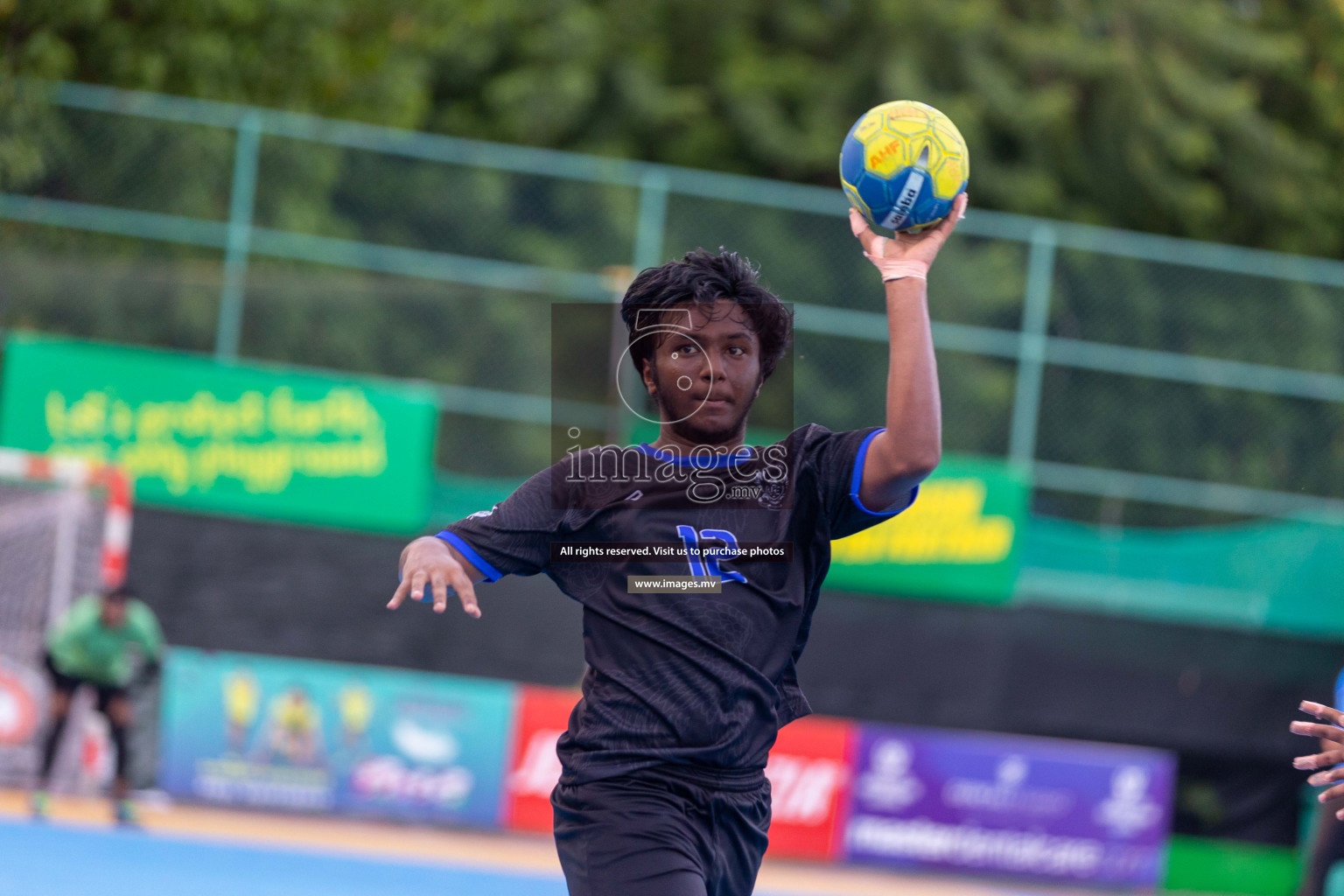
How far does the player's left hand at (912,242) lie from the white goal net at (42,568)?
8050mm

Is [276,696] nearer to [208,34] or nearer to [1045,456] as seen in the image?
[1045,456]

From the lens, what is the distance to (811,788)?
10.4 metres

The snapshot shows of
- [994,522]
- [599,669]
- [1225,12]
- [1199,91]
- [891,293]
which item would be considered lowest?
[599,669]

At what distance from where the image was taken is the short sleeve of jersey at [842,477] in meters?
3.07

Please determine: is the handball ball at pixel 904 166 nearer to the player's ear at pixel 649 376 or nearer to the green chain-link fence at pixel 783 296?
the player's ear at pixel 649 376

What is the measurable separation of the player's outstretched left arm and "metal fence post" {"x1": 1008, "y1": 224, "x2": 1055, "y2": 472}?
8746 millimetres

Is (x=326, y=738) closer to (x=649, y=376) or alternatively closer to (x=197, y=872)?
(x=197, y=872)

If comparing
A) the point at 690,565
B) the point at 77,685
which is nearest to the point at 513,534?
the point at 690,565

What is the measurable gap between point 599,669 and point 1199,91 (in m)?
18.6

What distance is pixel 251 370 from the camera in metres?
10.4

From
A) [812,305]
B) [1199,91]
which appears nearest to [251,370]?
[812,305]

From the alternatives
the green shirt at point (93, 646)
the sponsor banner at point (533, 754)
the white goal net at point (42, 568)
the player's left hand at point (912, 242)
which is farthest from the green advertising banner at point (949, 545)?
the player's left hand at point (912, 242)

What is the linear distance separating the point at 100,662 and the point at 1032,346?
23.1ft

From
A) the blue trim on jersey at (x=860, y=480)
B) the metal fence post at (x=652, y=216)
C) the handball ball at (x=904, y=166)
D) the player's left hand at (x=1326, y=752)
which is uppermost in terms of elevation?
the metal fence post at (x=652, y=216)
